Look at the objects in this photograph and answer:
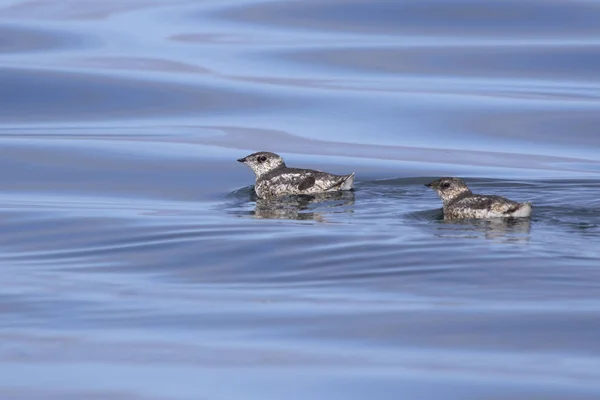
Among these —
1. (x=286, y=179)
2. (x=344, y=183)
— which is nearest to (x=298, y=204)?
(x=344, y=183)

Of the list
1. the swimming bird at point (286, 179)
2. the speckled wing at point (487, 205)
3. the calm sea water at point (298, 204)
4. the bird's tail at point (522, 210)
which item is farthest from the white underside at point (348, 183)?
the bird's tail at point (522, 210)

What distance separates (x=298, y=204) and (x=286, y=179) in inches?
33.6

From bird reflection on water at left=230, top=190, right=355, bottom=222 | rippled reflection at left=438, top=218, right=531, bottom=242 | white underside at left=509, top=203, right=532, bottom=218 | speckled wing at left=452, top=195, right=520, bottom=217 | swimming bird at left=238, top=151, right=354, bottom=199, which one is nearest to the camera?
rippled reflection at left=438, top=218, right=531, bottom=242

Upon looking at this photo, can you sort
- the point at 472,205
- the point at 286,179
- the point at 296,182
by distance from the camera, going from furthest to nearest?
the point at 286,179 < the point at 296,182 < the point at 472,205

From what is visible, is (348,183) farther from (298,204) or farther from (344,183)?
(298,204)

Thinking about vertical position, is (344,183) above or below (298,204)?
above

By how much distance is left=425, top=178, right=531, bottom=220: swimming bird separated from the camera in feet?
49.3

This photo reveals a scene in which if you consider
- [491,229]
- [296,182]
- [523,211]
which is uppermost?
[296,182]

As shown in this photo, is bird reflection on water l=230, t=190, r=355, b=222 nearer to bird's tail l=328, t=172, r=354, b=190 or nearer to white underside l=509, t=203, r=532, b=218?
bird's tail l=328, t=172, r=354, b=190

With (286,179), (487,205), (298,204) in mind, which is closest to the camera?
(487,205)

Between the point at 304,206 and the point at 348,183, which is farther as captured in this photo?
the point at 348,183

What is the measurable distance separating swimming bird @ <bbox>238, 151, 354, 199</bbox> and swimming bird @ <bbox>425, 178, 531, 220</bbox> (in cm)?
171

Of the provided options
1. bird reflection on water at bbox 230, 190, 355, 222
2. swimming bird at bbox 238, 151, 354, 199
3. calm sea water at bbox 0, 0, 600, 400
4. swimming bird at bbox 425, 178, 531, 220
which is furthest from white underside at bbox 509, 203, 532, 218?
swimming bird at bbox 238, 151, 354, 199

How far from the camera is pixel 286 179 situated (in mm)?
18078
